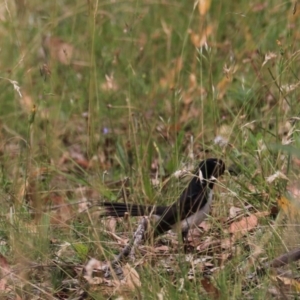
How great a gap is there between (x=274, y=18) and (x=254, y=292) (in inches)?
138

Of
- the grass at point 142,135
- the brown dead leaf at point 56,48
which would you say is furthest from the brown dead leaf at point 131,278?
the brown dead leaf at point 56,48

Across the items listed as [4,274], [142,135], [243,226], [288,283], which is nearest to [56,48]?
[142,135]

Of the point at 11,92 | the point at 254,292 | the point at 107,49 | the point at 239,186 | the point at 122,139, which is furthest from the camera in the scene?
the point at 107,49

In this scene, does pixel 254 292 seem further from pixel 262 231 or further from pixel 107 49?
pixel 107 49

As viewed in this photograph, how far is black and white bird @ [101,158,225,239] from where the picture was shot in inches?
165

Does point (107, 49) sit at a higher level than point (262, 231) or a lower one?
lower

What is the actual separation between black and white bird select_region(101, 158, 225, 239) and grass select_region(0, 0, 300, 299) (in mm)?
80

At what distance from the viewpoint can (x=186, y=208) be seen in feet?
14.5

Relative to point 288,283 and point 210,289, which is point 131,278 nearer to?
point 210,289

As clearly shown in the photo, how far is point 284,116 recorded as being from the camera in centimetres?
464

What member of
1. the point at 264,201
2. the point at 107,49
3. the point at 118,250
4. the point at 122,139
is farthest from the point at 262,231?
the point at 107,49

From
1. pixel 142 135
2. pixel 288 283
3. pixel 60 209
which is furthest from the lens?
pixel 142 135

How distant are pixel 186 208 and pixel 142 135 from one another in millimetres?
1026

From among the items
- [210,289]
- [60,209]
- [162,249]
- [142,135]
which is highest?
[210,289]
